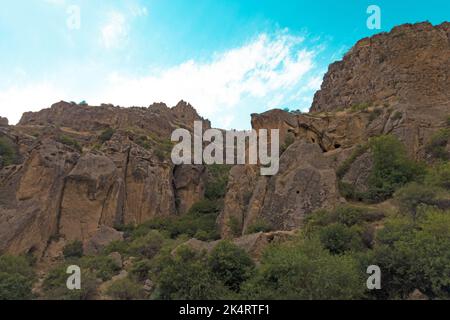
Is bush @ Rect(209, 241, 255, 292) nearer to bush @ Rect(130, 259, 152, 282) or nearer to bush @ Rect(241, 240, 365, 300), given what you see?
bush @ Rect(241, 240, 365, 300)

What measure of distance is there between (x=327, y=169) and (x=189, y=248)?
1209cm

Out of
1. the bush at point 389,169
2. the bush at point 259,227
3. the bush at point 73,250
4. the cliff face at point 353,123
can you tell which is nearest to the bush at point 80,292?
the bush at point 259,227

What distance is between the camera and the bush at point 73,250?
29906 mm

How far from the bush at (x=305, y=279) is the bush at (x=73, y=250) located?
18029 mm

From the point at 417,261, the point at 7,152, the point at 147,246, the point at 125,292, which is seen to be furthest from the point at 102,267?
the point at 7,152

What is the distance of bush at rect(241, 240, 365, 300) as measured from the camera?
1411 cm

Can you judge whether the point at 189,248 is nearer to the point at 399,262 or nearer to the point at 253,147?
the point at 399,262

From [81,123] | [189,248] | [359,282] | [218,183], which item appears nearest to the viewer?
[359,282]

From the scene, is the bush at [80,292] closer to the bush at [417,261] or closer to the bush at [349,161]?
the bush at [417,261]

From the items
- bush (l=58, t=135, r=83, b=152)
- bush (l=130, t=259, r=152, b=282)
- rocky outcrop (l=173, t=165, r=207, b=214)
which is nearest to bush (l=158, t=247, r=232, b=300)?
bush (l=130, t=259, r=152, b=282)

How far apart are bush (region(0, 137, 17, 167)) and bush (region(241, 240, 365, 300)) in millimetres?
29342

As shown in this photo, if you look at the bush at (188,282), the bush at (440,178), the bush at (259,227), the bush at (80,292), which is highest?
the bush at (440,178)

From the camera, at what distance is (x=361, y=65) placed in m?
44.8

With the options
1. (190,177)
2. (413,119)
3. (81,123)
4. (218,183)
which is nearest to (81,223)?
(190,177)
